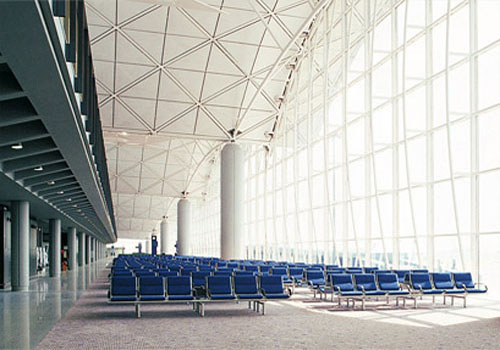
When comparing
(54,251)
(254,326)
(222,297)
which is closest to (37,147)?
(222,297)

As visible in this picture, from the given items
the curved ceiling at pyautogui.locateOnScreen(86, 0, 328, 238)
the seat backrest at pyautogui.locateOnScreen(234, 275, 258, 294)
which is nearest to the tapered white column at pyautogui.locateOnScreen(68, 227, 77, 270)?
the curved ceiling at pyautogui.locateOnScreen(86, 0, 328, 238)

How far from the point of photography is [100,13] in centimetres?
2781

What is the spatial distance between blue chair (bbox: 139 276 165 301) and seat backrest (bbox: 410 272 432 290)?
6.48 m

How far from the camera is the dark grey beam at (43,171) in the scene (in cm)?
1520

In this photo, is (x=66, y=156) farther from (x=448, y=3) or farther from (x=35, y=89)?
(x=448, y=3)

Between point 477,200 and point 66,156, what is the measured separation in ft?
37.1

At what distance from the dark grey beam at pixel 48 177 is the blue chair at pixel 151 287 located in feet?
16.6

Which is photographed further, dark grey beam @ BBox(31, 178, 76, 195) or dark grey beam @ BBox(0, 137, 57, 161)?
dark grey beam @ BBox(31, 178, 76, 195)

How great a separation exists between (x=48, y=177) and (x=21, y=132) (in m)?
7.08

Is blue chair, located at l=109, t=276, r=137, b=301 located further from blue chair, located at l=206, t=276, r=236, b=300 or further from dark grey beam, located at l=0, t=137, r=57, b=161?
dark grey beam, located at l=0, t=137, r=57, b=161

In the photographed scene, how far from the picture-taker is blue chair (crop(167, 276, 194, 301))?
12.9 meters

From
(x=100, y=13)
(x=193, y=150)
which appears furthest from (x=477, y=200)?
(x=193, y=150)

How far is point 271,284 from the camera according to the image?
45.0ft

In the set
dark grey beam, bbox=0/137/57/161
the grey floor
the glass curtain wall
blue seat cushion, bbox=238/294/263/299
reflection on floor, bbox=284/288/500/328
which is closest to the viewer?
the grey floor
